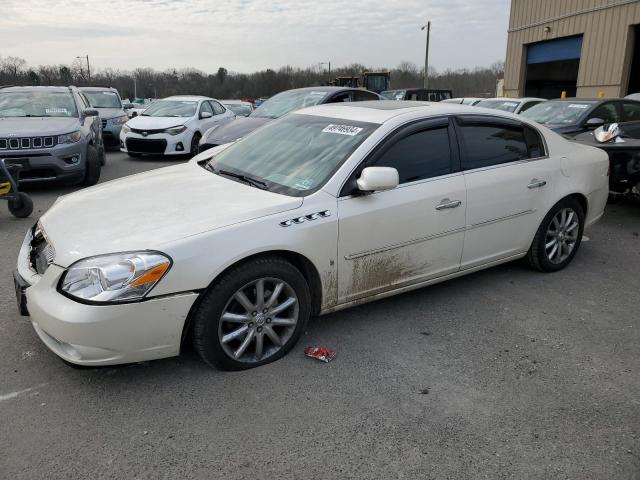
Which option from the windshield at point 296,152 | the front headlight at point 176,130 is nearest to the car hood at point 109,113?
the front headlight at point 176,130

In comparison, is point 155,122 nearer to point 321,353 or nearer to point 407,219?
point 407,219

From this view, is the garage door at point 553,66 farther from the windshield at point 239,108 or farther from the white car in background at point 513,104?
the windshield at point 239,108

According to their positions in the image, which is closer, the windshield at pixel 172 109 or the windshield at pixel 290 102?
the windshield at pixel 290 102

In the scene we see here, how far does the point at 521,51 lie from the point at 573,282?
23460mm

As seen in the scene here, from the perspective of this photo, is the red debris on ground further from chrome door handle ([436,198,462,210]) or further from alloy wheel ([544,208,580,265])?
alloy wheel ([544,208,580,265])

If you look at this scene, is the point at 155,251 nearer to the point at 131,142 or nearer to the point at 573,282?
the point at 573,282

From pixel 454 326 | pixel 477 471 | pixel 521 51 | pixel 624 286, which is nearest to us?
pixel 477 471

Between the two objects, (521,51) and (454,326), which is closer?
(454,326)

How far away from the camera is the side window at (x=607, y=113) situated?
8883mm

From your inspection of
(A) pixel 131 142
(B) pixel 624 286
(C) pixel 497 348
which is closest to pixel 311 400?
(C) pixel 497 348

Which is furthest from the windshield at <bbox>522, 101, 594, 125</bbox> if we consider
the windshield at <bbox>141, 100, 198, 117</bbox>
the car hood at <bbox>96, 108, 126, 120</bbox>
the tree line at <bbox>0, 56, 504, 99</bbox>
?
the tree line at <bbox>0, 56, 504, 99</bbox>

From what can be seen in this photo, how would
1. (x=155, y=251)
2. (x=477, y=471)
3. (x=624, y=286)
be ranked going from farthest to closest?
1. (x=624, y=286)
2. (x=155, y=251)
3. (x=477, y=471)

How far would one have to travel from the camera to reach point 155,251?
2793 millimetres

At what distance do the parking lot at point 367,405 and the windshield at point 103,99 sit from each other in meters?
11.9
